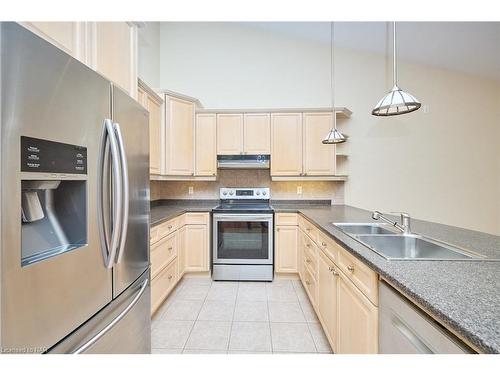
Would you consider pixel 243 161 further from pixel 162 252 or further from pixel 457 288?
pixel 457 288

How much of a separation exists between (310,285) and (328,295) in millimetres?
654

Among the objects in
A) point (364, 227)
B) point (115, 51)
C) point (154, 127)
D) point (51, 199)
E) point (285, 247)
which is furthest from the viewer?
point (285, 247)

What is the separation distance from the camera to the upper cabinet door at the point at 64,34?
2.96 feet

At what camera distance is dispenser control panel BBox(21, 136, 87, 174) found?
0.67 m

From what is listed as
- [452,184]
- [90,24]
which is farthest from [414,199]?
[90,24]

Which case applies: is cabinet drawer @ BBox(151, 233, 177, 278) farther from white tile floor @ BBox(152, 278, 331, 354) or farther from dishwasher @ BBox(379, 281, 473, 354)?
dishwasher @ BBox(379, 281, 473, 354)

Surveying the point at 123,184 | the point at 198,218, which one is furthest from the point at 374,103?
the point at 123,184

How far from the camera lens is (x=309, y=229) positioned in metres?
2.34

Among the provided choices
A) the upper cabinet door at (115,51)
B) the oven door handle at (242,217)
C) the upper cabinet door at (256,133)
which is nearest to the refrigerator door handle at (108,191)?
the upper cabinet door at (115,51)

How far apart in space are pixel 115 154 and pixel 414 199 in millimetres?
3677

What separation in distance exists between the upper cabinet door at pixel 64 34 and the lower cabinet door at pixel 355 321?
1.80 meters

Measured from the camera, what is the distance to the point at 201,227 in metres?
2.91

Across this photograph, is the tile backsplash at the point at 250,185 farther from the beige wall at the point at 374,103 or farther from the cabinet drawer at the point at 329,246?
the cabinet drawer at the point at 329,246

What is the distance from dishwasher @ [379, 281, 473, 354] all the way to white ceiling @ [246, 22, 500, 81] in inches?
119
